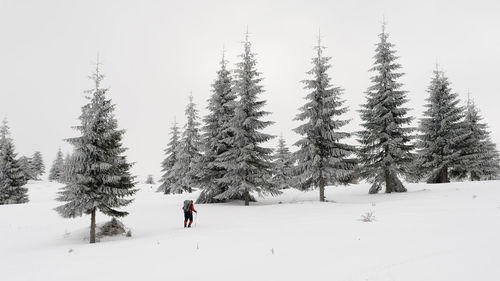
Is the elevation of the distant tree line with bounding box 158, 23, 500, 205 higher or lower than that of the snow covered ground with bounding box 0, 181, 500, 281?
higher

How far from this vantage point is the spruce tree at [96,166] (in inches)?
558

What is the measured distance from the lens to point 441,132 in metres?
28.8

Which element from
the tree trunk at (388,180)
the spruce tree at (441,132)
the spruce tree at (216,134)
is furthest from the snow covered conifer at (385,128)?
the spruce tree at (216,134)

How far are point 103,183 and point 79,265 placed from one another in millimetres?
5784

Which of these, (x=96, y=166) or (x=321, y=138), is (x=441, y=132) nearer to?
(x=321, y=138)

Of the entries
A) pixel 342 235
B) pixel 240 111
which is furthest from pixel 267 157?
pixel 342 235

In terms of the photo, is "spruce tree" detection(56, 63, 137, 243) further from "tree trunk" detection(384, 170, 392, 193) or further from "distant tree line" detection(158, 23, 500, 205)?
"tree trunk" detection(384, 170, 392, 193)

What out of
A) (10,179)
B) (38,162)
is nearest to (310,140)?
(10,179)

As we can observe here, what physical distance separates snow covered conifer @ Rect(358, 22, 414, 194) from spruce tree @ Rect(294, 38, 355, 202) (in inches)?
80.1

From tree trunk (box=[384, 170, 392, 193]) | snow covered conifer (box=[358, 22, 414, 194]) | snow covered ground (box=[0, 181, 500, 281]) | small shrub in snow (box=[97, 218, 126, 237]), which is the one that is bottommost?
small shrub in snow (box=[97, 218, 126, 237])

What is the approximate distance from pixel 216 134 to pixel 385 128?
1303 cm

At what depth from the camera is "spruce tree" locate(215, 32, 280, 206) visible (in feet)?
72.8

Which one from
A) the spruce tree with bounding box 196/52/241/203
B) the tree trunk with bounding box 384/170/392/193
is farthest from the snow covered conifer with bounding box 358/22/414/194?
the spruce tree with bounding box 196/52/241/203

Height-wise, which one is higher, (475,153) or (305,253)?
(475,153)
